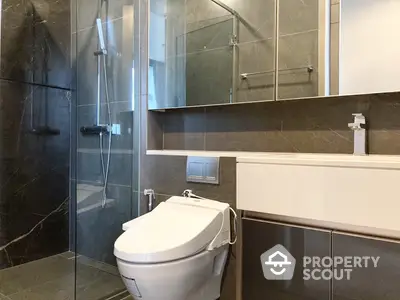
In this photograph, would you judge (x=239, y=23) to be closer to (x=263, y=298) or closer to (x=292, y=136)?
(x=292, y=136)

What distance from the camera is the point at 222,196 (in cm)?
162

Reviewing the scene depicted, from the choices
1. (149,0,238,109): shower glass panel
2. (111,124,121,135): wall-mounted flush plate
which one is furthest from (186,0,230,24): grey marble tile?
(111,124,121,135): wall-mounted flush plate

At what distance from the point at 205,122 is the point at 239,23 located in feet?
1.93

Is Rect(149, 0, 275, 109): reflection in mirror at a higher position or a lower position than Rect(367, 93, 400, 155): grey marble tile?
higher

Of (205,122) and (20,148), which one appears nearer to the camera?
(205,122)

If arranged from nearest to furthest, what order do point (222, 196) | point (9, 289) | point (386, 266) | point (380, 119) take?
point (386, 266)
point (380, 119)
point (222, 196)
point (9, 289)

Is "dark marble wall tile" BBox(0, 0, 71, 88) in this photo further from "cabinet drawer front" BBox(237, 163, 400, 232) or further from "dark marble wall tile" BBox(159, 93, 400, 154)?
"cabinet drawer front" BBox(237, 163, 400, 232)

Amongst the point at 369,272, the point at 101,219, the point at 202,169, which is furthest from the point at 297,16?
the point at 101,219

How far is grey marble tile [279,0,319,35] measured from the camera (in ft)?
5.05

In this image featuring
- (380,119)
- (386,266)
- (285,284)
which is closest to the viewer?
(386,266)

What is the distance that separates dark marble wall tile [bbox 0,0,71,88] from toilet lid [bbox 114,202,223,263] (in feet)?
4.67

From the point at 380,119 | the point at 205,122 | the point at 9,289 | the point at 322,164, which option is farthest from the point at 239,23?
the point at 9,289

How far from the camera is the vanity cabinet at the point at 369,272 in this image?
1092mm

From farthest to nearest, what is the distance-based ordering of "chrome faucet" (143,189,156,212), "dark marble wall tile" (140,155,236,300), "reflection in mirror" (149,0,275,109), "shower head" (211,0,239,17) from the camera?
"chrome faucet" (143,189,156,212) → "shower head" (211,0,239,17) → "reflection in mirror" (149,0,275,109) → "dark marble wall tile" (140,155,236,300)
